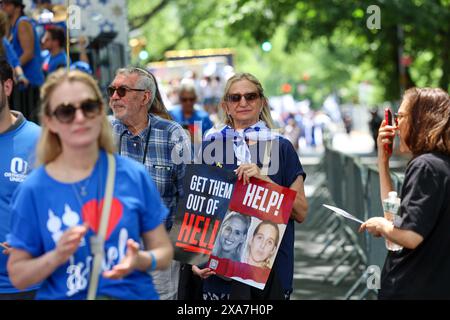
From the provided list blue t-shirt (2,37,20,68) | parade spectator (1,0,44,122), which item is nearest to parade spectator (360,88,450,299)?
blue t-shirt (2,37,20,68)

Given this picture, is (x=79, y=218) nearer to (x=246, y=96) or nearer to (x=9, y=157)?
(x=9, y=157)

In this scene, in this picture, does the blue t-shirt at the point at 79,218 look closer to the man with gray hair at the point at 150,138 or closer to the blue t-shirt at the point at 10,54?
the man with gray hair at the point at 150,138

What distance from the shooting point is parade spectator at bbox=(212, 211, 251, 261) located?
610 centimetres

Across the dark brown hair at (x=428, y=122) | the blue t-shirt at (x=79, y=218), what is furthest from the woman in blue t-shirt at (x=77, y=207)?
the dark brown hair at (x=428, y=122)

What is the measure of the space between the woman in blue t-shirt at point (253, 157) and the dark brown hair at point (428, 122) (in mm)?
1113

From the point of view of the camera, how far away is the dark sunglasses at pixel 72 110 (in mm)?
4246

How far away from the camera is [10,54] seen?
9.77 meters

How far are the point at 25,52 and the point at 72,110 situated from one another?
656 cm

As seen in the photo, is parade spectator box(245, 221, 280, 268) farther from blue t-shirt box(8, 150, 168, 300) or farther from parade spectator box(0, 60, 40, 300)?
blue t-shirt box(8, 150, 168, 300)

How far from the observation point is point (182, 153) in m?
6.93

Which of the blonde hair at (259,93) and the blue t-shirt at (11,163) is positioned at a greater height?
the blonde hair at (259,93)

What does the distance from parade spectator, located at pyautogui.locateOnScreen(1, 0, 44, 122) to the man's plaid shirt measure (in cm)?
352
